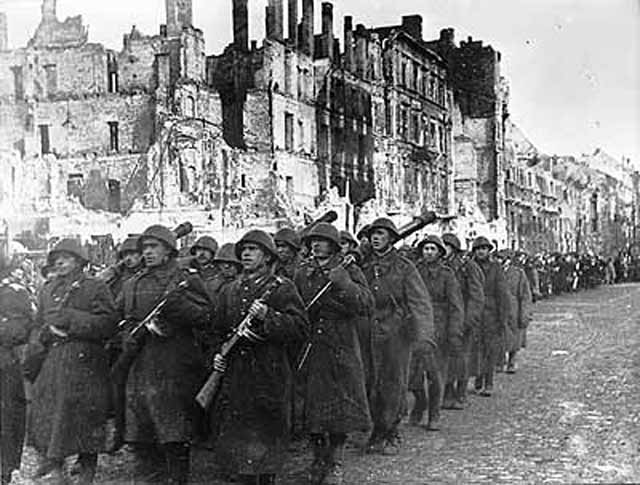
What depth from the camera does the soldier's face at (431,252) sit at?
9.60m

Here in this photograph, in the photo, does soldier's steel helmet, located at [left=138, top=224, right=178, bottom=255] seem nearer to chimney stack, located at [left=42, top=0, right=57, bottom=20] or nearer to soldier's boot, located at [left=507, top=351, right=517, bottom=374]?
chimney stack, located at [left=42, top=0, right=57, bottom=20]

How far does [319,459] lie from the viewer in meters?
6.61

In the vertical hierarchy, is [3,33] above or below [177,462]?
above

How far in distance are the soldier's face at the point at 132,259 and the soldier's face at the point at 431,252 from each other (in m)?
3.60

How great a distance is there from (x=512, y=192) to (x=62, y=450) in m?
18.7

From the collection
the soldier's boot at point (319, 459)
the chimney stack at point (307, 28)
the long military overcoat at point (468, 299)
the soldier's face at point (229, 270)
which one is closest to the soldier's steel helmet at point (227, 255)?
the soldier's face at point (229, 270)

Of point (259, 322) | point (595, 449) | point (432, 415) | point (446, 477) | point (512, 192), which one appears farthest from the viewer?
point (512, 192)

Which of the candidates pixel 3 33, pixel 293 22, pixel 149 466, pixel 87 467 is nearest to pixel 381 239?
Result: pixel 149 466

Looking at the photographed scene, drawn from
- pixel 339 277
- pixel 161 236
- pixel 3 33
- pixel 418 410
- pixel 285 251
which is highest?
pixel 3 33

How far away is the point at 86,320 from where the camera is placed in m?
6.13

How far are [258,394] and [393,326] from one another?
212 centimetres

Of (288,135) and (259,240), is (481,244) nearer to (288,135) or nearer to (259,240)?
(259,240)

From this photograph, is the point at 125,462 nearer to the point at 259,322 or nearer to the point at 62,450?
the point at 62,450

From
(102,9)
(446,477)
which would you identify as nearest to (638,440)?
(446,477)
